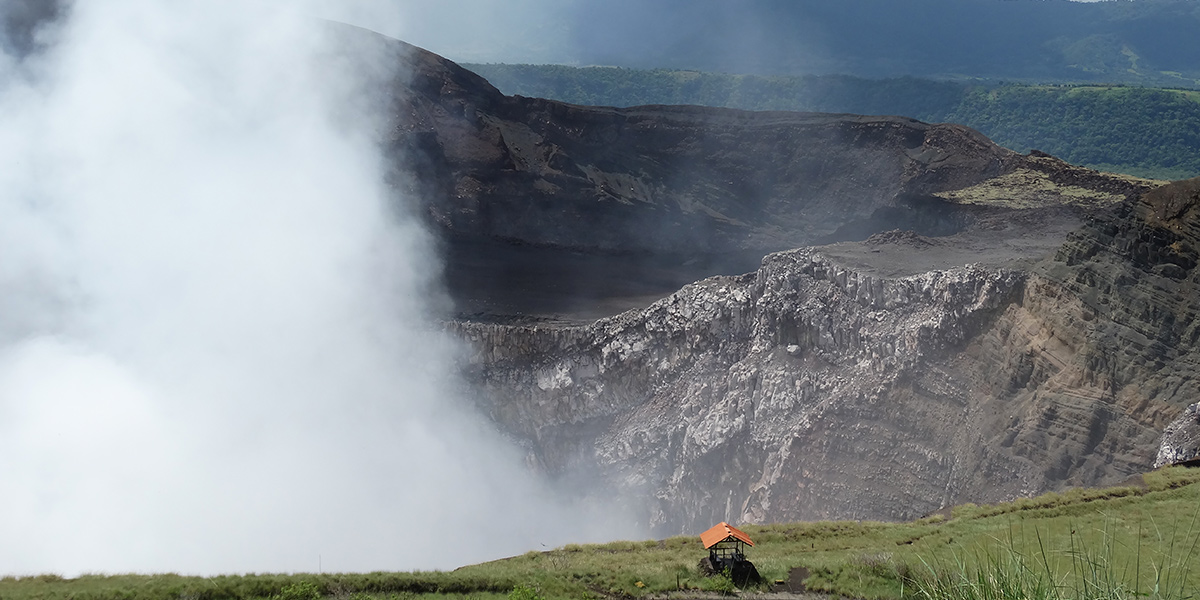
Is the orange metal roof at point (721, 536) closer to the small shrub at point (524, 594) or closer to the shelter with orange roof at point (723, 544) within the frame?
the shelter with orange roof at point (723, 544)

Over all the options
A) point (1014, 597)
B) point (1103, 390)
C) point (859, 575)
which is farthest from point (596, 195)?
point (1014, 597)

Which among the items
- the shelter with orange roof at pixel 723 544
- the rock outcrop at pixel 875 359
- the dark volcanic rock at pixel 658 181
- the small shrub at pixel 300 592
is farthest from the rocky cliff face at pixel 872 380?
the small shrub at pixel 300 592

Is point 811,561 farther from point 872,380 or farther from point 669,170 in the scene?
point 669,170

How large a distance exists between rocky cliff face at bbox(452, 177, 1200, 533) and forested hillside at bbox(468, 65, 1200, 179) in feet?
334

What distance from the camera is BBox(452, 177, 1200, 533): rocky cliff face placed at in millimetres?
34188

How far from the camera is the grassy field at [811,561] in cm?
2195

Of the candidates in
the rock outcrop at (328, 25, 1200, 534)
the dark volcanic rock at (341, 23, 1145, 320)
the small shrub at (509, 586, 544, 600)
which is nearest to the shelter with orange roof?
the small shrub at (509, 586, 544, 600)

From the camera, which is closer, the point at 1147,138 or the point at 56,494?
the point at 56,494

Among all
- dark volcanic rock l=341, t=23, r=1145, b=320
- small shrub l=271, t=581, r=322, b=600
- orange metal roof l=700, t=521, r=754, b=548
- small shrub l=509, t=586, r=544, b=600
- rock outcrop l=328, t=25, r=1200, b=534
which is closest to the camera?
small shrub l=509, t=586, r=544, b=600

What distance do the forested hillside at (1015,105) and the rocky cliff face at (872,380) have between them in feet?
334

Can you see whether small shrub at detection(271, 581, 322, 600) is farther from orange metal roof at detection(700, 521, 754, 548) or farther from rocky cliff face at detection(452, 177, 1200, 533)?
rocky cliff face at detection(452, 177, 1200, 533)

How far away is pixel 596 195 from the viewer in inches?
3103

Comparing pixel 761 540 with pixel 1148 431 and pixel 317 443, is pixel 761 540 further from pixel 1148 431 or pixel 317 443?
pixel 317 443

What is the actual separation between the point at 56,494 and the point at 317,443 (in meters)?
11.7
